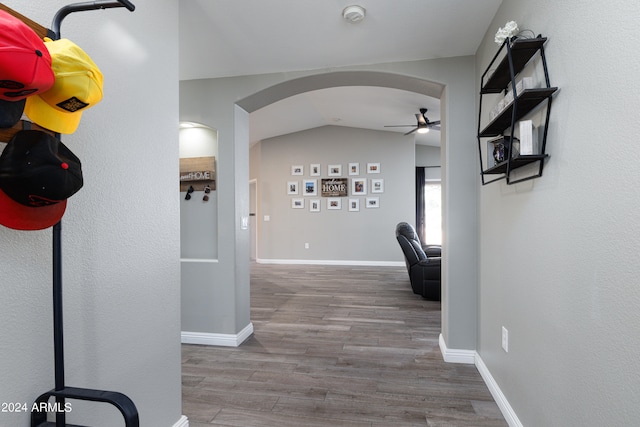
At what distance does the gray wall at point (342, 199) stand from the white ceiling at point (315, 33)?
4869 mm

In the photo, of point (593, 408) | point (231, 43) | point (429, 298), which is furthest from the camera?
point (429, 298)

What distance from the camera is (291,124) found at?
7.23 meters

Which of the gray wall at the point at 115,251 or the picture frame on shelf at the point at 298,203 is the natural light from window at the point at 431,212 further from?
the gray wall at the point at 115,251

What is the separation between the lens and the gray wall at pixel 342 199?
300 inches

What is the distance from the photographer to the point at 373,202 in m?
7.70

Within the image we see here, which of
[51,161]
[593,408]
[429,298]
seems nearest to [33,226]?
[51,161]

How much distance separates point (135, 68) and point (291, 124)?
5.82m

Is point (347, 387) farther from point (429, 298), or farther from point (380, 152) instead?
point (380, 152)

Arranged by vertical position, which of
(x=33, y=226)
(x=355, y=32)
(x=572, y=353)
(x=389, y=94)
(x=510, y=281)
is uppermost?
(x=389, y=94)

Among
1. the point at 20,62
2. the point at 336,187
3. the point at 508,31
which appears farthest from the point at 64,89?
the point at 336,187

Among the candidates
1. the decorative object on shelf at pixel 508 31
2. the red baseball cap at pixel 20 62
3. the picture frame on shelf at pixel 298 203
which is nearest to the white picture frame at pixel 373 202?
the picture frame on shelf at pixel 298 203

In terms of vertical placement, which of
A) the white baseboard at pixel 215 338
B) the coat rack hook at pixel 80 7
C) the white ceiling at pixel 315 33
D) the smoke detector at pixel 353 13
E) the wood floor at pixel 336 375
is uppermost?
the white ceiling at pixel 315 33

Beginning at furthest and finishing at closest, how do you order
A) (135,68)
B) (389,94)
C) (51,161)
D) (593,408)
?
1. (389,94)
2. (135,68)
3. (593,408)
4. (51,161)

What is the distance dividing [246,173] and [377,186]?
4.71 meters
